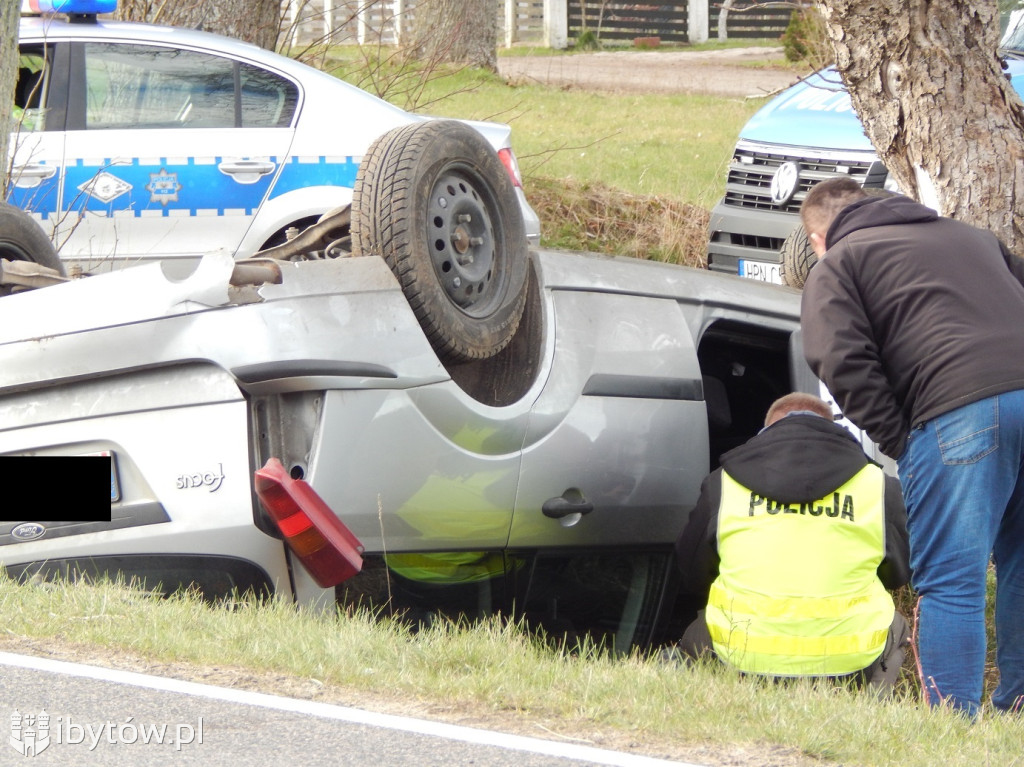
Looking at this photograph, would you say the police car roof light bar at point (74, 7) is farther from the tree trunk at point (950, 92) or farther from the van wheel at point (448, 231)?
the tree trunk at point (950, 92)

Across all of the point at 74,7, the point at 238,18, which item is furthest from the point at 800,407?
the point at 238,18

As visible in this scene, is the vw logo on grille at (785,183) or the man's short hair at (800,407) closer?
the man's short hair at (800,407)

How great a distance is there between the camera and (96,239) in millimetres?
7480

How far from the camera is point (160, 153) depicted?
7414mm

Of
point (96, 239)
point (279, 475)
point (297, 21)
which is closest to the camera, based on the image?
point (279, 475)

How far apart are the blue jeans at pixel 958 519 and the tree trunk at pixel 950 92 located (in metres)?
1.78

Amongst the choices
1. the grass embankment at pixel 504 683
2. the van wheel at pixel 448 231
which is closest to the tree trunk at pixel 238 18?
the van wheel at pixel 448 231

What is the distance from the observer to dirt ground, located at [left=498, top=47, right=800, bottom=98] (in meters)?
23.0

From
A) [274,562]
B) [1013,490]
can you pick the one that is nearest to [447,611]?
[274,562]

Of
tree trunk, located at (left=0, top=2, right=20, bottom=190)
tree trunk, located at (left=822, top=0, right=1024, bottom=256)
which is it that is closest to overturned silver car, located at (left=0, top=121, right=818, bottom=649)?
tree trunk, located at (left=822, top=0, right=1024, bottom=256)

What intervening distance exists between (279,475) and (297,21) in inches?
293

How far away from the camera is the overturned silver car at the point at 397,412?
3.47 m

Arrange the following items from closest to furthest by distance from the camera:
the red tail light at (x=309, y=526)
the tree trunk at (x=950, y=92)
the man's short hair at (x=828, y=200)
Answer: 1. the red tail light at (x=309, y=526)
2. the man's short hair at (x=828, y=200)
3. the tree trunk at (x=950, y=92)

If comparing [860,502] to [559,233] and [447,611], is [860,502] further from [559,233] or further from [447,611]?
[559,233]
